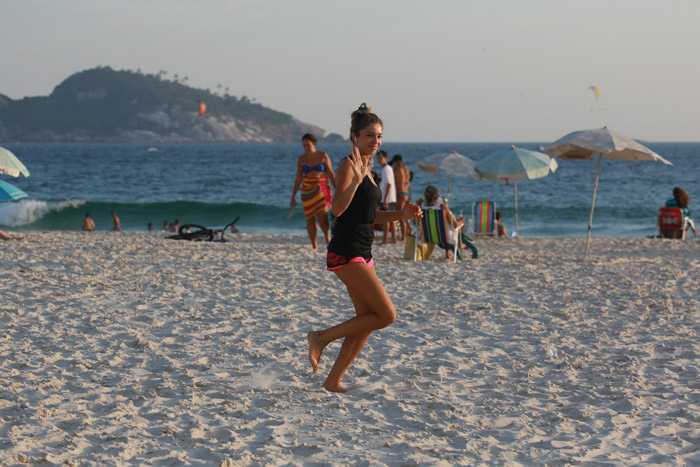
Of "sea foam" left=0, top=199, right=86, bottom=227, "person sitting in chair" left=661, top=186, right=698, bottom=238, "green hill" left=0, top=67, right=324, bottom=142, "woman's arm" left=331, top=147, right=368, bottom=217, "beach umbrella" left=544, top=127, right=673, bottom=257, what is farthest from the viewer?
"green hill" left=0, top=67, right=324, bottom=142

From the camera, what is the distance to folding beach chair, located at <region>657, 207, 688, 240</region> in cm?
1266

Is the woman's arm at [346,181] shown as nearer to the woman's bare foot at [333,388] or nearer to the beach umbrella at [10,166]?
the woman's bare foot at [333,388]

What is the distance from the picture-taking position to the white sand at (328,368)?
3.12 m

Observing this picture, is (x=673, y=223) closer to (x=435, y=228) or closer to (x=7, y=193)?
(x=435, y=228)

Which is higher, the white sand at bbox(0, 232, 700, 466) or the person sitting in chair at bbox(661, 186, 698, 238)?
the person sitting in chair at bbox(661, 186, 698, 238)

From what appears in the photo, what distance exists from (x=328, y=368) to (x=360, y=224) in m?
1.21

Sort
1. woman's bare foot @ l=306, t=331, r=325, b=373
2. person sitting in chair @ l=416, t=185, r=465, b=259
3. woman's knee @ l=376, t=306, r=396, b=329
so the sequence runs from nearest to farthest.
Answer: woman's knee @ l=376, t=306, r=396, b=329
woman's bare foot @ l=306, t=331, r=325, b=373
person sitting in chair @ l=416, t=185, r=465, b=259

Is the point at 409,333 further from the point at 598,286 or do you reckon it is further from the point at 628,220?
the point at 628,220

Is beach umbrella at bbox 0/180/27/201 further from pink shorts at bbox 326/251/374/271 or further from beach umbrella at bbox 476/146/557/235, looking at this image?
pink shorts at bbox 326/251/374/271

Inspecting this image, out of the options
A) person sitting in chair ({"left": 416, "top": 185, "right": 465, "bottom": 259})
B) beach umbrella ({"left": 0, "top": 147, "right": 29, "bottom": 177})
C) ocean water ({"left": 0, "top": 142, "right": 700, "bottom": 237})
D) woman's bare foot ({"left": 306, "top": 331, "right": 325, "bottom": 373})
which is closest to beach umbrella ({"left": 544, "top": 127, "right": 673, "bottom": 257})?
person sitting in chair ({"left": 416, "top": 185, "right": 465, "bottom": 259})

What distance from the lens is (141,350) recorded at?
451 cm

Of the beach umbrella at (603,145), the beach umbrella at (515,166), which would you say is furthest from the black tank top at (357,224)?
the beach umbrella at (515,166)

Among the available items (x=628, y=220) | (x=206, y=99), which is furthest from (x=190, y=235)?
(x=206, y=99)

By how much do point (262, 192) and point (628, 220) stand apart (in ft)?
52.7
